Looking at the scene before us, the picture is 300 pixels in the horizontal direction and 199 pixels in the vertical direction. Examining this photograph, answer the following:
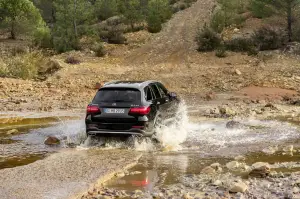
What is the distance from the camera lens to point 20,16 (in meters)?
44.2

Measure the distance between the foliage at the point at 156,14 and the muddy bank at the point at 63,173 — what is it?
33.7 meters

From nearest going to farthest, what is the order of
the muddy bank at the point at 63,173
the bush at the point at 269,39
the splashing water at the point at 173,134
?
the muddy bank at the point at 63,173
the splashing water at the point at 173,134
the bush at the point at 269,39

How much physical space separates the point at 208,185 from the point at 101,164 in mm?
2619

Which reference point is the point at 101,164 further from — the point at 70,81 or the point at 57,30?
the point at 57,30

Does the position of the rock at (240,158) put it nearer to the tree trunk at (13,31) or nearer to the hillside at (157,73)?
the hillside at (157,73)

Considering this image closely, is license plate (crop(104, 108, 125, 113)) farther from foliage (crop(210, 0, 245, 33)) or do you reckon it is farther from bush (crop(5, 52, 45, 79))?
foliage (crop(210, 0, 245, 33))

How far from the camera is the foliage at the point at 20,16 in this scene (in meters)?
43.6

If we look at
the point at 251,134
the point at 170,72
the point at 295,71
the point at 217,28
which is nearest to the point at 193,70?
the point at 170,72

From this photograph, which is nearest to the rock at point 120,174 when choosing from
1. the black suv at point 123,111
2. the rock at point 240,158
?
the black suv at point 123,111

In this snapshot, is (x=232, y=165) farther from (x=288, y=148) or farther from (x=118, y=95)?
(x=118, y=95)

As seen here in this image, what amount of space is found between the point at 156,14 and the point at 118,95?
1343 inches

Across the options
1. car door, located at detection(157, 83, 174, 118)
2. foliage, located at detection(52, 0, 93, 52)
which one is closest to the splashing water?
car door, located at detection(157, 83, 174, 118)

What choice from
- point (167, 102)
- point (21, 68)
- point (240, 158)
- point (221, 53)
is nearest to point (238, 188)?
point (240, 158)

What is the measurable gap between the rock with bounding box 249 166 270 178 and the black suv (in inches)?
126
